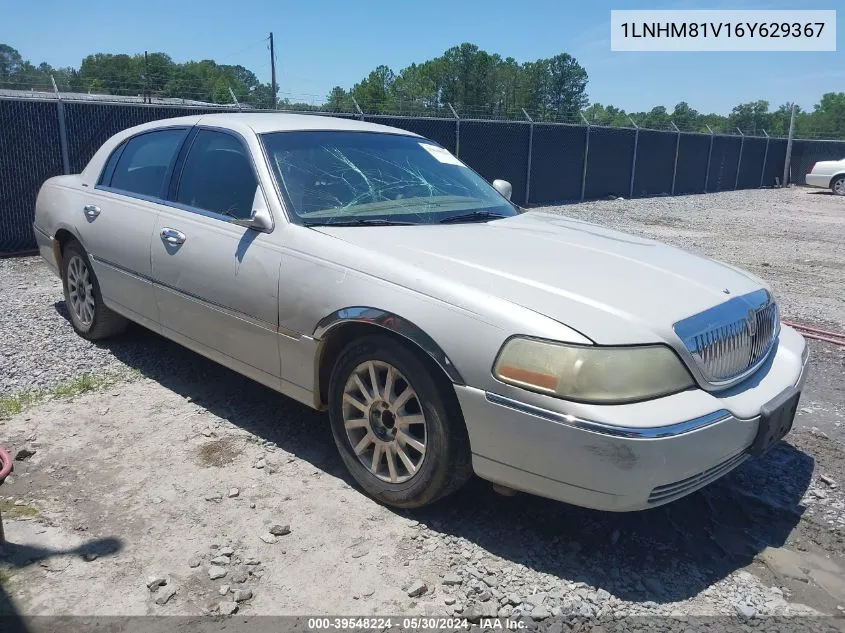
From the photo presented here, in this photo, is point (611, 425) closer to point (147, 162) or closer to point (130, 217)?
point (130, 217)

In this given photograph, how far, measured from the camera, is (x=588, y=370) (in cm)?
253

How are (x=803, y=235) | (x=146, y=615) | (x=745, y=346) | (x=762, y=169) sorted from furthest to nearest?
(x=762, y=169)
(x=803, y=235)
(x=745, y=346)
(x=146, y=615)

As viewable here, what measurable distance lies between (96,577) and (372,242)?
5.88ft

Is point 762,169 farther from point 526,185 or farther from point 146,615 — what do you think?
point 146,615

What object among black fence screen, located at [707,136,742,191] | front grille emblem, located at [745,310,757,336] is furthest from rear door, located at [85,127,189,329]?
black fence screen, located at [707,136,742,191]

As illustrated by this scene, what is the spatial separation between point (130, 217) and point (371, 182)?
66.0 inches

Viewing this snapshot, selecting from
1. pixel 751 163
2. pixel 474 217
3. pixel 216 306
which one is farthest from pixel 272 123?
pixel 751 163

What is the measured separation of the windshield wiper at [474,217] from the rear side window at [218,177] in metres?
1.06

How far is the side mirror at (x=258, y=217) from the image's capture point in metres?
3.50

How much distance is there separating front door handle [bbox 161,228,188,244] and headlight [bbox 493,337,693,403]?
7.25 ft

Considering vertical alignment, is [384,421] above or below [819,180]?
below

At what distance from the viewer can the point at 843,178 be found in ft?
83.9

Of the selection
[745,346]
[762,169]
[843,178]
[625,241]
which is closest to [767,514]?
[745,346]

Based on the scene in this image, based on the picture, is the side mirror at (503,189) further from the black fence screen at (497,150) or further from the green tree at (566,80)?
the green tree at (566,80)
